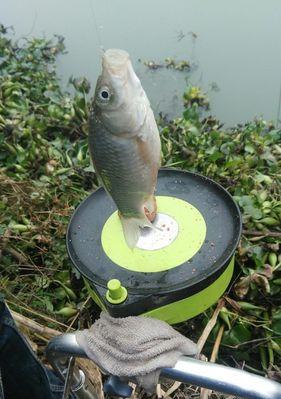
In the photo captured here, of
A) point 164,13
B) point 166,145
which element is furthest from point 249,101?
point 164,13

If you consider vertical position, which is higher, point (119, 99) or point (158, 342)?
point (119, 99)

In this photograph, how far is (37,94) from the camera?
3.08 m

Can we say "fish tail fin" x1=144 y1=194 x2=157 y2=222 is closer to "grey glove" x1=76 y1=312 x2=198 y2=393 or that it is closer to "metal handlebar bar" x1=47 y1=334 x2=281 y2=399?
"grey glove" x1=76 y1=312 x2=198 y2=393

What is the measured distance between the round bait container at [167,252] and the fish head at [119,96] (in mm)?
380

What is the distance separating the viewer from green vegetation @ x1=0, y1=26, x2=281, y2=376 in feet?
5.42

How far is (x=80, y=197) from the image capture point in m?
2.15

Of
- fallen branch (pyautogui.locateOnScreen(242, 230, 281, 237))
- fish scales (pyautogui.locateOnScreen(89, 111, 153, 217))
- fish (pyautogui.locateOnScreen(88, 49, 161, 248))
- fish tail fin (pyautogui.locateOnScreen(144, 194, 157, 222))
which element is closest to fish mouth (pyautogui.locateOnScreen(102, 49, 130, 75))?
fish (pyautogui.locateOnScreen(88, 49, 161, 248))

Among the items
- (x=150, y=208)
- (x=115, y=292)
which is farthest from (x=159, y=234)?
(x=115, y=292)

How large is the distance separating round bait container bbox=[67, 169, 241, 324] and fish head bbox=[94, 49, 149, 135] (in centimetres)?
38

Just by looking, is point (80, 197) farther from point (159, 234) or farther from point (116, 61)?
point (116, 61)

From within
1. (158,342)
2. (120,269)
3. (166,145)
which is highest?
(158,342)

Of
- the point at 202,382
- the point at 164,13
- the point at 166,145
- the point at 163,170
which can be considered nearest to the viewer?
the point at 202,382

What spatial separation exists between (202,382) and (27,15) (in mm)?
3788

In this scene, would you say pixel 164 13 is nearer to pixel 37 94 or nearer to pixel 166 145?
pixel 37 94
